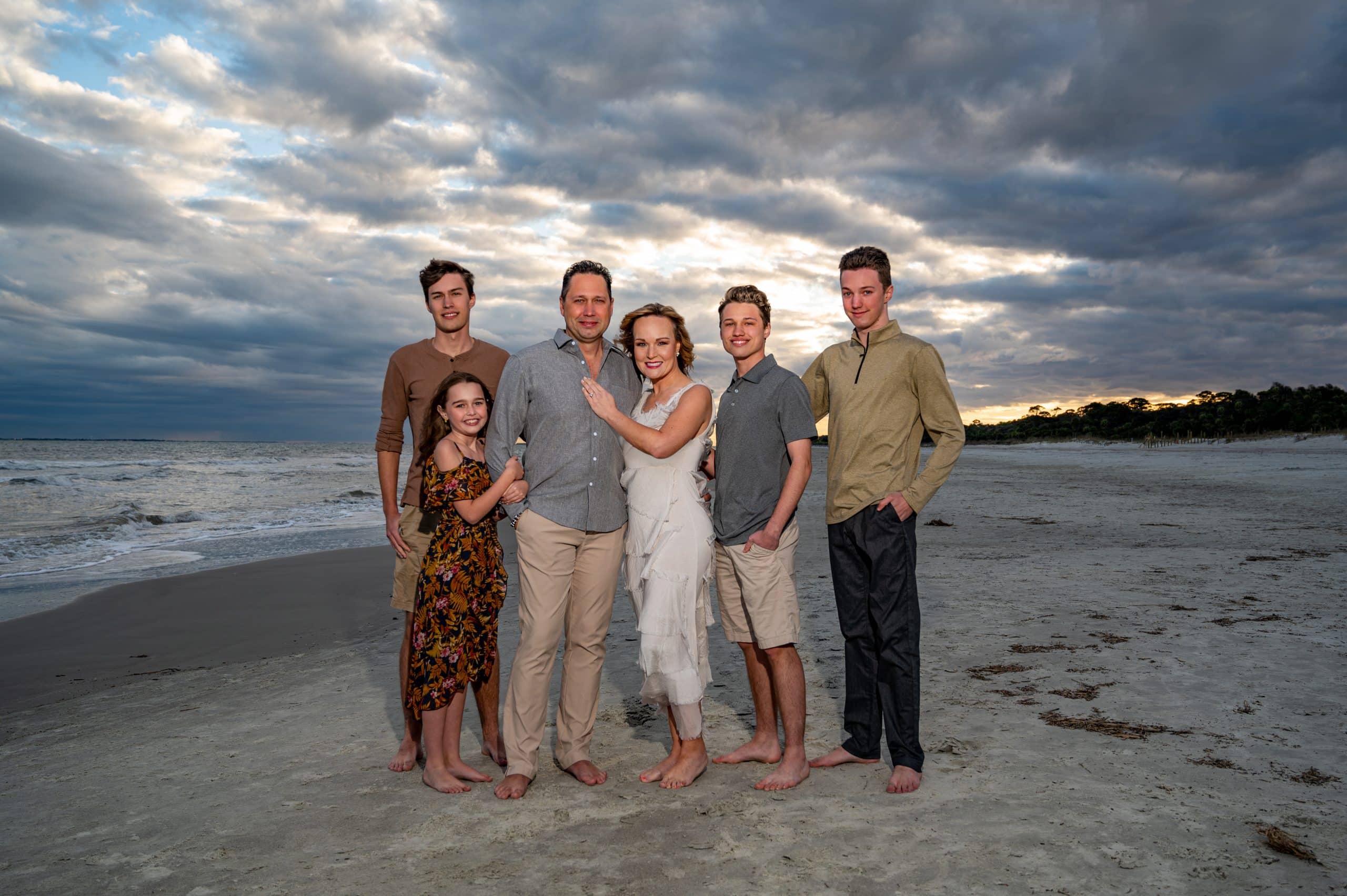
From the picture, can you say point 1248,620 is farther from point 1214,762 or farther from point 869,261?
point 869,261

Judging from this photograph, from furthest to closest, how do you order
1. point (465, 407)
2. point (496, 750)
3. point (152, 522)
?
point (152, 522)
point (496, 750)
point (465, 407)

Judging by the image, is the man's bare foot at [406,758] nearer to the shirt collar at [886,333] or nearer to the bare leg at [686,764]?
the bare leg at [686,764]

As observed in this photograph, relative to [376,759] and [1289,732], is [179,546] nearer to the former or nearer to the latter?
[376,759]

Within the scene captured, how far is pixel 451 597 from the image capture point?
3.87m

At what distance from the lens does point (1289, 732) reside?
419cm

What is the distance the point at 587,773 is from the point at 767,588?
1.25 meters

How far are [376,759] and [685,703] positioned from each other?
179 centimetres

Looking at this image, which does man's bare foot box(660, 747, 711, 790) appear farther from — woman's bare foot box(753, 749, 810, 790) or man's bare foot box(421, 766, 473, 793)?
man's bare foot box(421, 766, 473, 793)

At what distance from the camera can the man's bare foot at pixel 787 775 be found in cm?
372

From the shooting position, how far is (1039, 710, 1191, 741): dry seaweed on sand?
13.9 feet

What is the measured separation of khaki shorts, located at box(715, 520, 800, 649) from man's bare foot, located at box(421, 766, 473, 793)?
1.48 metres

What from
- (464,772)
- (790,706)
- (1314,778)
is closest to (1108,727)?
(1314,778)

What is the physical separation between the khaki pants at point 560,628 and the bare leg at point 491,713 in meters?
0.29

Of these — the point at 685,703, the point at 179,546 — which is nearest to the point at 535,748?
the point at 685,703
